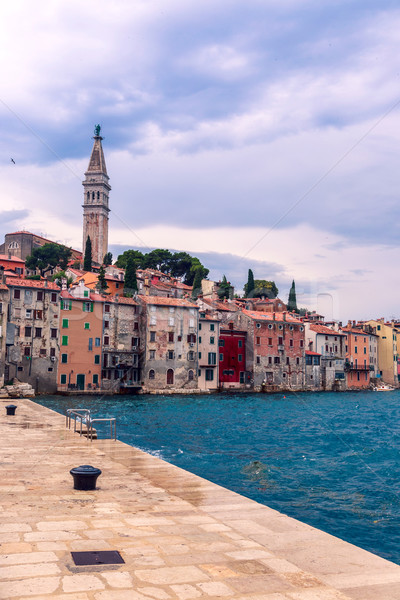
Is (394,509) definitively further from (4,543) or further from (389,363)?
(389,363)

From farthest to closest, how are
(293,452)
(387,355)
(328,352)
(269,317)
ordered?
(387,355) → (328,352) → (269,317) → (293,452)

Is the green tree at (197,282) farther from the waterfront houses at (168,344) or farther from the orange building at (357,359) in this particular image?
the orange building at (357,359)

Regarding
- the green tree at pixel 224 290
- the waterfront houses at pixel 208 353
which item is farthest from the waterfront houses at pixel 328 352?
the waterfront houses at pixel 208 353

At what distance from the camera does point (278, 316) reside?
77.8 metres

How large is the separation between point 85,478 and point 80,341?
170 feet

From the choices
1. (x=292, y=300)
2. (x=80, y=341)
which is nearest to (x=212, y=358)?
(x=80, y=341)

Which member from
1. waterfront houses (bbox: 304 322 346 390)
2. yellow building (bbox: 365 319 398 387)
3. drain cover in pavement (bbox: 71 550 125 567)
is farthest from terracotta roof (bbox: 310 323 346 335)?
drain cover in pavement (bbox: 71 550 125 567)

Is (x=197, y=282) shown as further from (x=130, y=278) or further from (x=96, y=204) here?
(x=96, y=204)

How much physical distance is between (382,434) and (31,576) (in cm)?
3316

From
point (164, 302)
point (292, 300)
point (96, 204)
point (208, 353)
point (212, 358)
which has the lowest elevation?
point (212, 358)

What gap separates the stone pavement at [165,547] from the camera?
5.21 meters

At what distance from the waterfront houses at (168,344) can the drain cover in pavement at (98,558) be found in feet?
189

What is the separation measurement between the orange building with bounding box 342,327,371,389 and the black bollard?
260 ft

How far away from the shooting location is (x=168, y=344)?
214 feet
